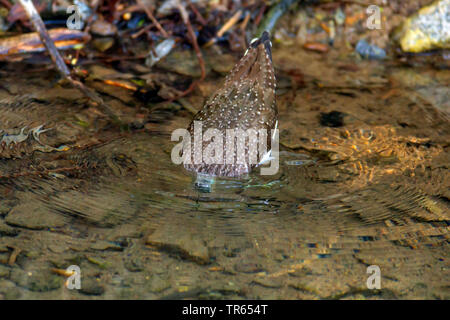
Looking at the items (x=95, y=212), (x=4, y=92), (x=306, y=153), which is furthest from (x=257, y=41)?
(x=4, y=92)

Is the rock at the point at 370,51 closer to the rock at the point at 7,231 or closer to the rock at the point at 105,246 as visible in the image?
the rock at the point at 105,246

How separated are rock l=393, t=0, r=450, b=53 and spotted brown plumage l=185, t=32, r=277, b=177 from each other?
3.00 meters

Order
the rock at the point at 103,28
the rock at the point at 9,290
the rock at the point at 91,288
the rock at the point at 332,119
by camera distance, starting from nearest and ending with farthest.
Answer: the rock at the point at 9,290, the rock at the point at 91,288, the rock at the point at 332,119, the rock at the point at 103,28

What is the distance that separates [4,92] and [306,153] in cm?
333

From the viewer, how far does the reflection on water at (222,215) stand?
3340mm

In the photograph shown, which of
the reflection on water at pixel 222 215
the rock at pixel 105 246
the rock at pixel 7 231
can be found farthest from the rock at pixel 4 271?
the rock at pixel 105 246

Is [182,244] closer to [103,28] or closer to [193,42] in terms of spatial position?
[193,42]

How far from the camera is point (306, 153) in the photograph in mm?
5016

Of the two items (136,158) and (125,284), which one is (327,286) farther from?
(136,158)

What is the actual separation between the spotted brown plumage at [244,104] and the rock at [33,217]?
1.34m

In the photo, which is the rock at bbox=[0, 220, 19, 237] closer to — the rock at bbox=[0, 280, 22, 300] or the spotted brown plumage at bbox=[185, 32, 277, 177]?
the rock at bbox=[0, 280, 22, 300]

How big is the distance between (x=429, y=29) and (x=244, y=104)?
12.4ft

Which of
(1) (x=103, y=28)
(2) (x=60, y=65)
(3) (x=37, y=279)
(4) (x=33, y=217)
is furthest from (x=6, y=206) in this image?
(1) (x=103, y=28)
